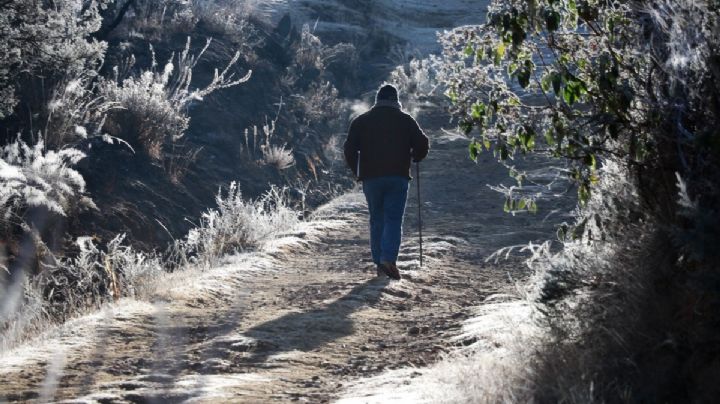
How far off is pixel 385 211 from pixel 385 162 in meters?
0.51

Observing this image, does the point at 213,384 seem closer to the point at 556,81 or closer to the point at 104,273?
the point at 556,81

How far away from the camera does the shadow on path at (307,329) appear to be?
21.7 ft

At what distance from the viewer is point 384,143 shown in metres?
9.81

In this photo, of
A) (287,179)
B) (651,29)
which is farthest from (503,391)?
(287,179)

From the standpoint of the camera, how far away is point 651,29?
4.89 meters

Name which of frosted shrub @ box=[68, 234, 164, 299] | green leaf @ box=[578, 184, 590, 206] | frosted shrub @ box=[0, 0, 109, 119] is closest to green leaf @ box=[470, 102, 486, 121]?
green leaf @ box=[578, 184, 590, 206]

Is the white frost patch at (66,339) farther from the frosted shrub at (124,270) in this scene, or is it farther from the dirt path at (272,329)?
the frosted shrub at (124,270)

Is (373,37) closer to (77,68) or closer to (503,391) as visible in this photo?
(77,68)

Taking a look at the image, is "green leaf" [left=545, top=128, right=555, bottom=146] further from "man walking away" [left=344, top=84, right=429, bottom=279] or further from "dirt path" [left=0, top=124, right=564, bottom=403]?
"man walking away" [left=344, top=84, right=429, bottom=279]

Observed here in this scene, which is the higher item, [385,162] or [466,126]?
[466,126]

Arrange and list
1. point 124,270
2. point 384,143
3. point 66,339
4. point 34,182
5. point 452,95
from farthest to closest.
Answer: point 34,182
point 384,143
point 124,270
point 66,339
point 452,95

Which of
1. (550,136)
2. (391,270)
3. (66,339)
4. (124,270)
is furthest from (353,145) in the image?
(550,136)

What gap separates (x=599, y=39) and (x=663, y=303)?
196cm

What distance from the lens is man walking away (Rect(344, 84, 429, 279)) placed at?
9578mm
